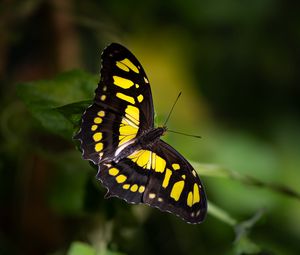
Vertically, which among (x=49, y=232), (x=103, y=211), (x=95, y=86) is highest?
(x=95, y=86)

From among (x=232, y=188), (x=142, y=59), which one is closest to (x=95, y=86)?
(x=232, y=188)

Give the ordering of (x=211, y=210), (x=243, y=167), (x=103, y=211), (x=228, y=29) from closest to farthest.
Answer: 1. (x=211, y=210)
2. (x=103, y=211)
3. (x=243, y=167)
4. (x=228, y=29)

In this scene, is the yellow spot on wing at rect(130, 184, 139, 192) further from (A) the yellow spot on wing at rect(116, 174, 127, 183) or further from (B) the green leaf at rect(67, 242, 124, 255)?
(B) the green leaf at rect(67, 242, 124, 255)

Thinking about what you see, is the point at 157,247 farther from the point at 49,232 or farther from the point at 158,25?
the point at 158,25

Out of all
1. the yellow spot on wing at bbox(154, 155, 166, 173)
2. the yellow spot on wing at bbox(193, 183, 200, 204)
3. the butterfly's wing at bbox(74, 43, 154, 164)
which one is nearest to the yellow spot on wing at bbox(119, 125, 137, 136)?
the butterfly's wing at bbox(74, 43, 154, 164)

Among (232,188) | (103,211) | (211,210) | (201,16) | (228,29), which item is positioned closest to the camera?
(211,210)

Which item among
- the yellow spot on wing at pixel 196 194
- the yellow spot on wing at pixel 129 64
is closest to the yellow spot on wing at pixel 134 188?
the yellow spot on wing at pixel 196 194
